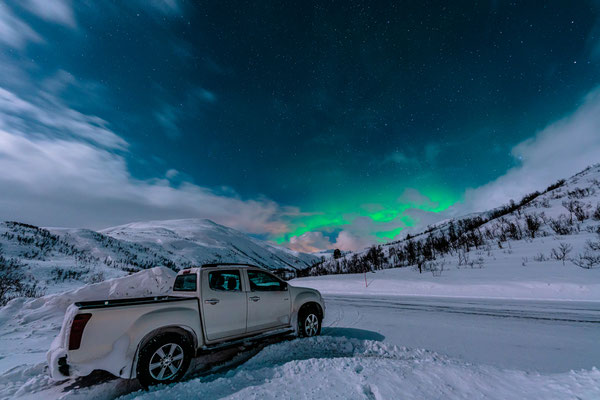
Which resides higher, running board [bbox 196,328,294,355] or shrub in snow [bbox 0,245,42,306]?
shrub in snow [bbox 0,245,42,306]

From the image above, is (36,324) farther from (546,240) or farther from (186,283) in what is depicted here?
(546,240)

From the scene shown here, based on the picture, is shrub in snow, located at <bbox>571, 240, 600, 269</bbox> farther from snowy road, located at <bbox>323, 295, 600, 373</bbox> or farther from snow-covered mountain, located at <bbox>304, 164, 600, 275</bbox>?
snowy road, located at <bbox>323, 295, 600, 373</bbox>

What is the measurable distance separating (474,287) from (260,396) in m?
15.9

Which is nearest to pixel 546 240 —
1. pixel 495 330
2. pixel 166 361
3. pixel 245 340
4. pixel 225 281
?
pixel 495 330

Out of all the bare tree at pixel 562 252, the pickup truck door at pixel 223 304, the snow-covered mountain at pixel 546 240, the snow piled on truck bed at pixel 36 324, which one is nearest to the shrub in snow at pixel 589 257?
the snow-covered mountain at pixel 546 240

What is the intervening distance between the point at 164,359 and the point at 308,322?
3.34 meters

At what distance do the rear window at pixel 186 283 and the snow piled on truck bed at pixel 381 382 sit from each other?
1.67 m

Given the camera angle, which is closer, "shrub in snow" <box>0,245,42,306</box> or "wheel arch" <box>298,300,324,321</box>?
"wheel arch" <box>298,300,324,321</box>

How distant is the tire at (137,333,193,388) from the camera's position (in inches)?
147

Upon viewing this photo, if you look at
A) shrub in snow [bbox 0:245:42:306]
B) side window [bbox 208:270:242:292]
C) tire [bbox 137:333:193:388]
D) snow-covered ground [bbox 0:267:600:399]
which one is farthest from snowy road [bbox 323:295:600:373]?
shrub in snow [bbox 0:245:42:306]

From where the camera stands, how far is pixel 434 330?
6.47 metres

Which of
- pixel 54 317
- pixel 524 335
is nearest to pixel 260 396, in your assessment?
pixel 524 335

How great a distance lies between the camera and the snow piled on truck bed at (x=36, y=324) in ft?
14.1

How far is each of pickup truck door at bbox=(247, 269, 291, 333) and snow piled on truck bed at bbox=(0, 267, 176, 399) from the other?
3.62 metres
